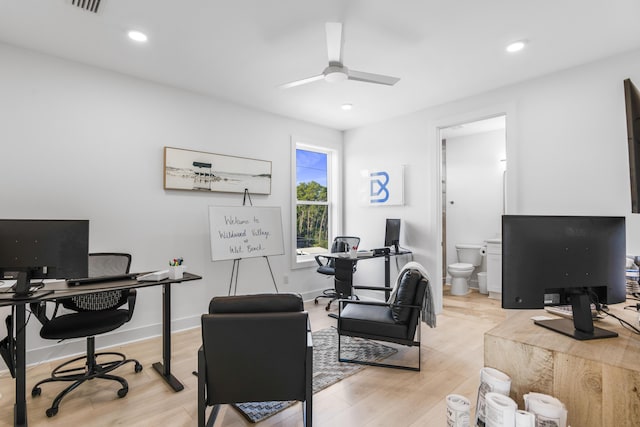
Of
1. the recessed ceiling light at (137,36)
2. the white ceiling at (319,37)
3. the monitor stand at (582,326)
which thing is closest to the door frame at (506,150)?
the white ceiling at (319,37)

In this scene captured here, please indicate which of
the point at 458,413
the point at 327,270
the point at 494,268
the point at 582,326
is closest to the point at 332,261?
the point at 327,270

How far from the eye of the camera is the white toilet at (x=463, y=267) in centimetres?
536

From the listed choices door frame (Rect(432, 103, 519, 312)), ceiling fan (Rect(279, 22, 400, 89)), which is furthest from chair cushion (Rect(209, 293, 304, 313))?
door frame (Rect(432, 103, 519, 312))

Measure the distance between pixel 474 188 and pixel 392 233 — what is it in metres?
2.39

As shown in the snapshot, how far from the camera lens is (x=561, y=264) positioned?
1.38 meters

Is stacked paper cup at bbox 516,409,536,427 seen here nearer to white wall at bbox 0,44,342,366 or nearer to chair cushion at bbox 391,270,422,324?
chair cushion at bbox 391,270,422,324

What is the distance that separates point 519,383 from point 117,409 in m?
2.53

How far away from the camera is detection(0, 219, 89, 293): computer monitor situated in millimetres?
2082

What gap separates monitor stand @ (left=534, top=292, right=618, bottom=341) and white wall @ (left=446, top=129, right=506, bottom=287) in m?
4.60

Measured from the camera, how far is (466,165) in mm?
6016

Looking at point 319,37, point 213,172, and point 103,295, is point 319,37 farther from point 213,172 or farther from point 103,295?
point 103,295

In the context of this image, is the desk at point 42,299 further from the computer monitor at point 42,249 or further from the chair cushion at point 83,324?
the chair cushion at point 83,324

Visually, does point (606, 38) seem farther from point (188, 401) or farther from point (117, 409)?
point (117, 409)

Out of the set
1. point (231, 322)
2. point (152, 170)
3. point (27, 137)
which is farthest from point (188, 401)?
point (27, 137)
